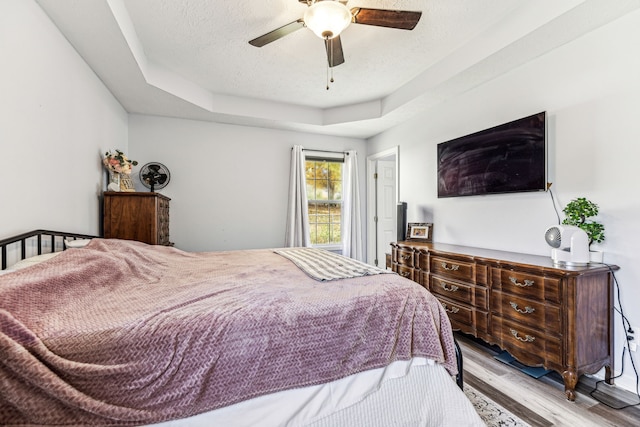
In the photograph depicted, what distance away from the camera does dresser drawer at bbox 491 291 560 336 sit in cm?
190

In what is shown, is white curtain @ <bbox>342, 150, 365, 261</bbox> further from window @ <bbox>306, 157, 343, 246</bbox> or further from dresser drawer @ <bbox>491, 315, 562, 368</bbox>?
dresser drawer @ <bbox>491, 315, 562, 368</bbox>

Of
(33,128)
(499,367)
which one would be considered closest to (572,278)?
(499,367)

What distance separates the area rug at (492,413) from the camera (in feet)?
5.19

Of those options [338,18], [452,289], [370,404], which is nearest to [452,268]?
[452,289]

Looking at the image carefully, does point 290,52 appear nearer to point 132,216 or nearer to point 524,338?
point 132,216

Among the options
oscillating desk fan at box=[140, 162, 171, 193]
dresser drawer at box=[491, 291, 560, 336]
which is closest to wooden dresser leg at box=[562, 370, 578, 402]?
dresser drawer at box=[491, 291, 560, 336]

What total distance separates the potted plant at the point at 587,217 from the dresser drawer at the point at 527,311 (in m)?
0.50

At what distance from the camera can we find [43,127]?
1.87m

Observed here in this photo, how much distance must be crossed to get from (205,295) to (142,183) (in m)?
3.05

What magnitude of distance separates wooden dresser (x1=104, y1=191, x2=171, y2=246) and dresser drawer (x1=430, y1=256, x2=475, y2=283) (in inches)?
112

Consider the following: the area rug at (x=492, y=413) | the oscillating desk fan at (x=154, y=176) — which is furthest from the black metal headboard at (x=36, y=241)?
the area rug at (x=492, y=413)

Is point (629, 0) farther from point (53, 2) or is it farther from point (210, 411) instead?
point (53, 2)

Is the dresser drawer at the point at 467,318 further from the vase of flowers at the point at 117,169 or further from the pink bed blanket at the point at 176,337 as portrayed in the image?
the vase of flowers at the point at 117,169

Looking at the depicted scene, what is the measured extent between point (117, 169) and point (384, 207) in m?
3.80
